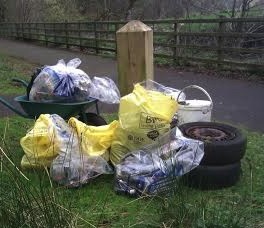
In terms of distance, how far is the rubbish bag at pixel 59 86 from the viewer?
5348 millimetres

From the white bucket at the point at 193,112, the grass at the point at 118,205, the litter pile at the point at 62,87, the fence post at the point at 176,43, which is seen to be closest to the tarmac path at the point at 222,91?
the fence post at the point at 176,43

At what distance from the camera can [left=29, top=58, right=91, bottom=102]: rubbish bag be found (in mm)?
5348

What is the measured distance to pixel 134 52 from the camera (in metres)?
5.58

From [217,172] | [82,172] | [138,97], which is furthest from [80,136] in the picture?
[217,172]

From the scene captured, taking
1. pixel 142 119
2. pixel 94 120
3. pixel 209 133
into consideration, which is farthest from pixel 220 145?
pixel 94 120

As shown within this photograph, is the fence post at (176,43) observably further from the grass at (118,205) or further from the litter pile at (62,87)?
the grass at (118,205)

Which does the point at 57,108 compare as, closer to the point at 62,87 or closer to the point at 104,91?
the point at 62,87

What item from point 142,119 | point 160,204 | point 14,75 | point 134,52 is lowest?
point 14,75

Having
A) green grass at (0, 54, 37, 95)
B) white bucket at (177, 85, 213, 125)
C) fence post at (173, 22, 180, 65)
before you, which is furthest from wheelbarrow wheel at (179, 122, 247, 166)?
fence post at (173, 22, 180, 65)

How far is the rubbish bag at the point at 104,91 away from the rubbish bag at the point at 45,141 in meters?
0.71

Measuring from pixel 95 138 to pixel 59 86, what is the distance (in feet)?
2.83

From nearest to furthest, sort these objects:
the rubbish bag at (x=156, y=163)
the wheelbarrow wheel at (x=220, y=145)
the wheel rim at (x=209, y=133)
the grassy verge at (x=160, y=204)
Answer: the grassy verge at (x=160, y=204) < the rubbish bag at (x=156, y=163) < the wheelbarrow wheel at (x=220, y=145) < the wheel rim at (x=209, y=133)

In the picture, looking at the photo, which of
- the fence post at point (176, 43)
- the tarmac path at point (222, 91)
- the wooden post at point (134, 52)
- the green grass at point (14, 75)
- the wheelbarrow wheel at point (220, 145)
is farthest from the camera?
the fence post at point (176, 43)

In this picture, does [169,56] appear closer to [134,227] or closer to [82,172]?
[82,172]
